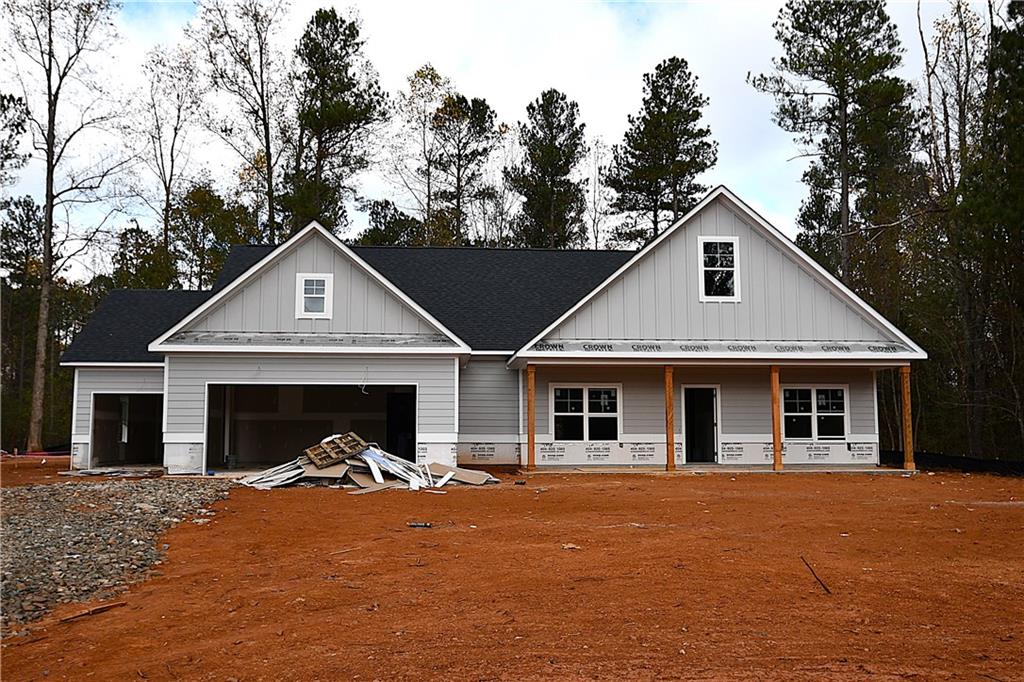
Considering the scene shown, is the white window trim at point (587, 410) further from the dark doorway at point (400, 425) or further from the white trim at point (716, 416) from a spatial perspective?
the dark doorway at point (400, 425)

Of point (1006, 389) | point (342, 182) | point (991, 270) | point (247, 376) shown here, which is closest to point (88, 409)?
point (247, 376)

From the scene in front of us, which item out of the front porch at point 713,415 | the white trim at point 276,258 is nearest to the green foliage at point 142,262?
the white trim at point 276,258

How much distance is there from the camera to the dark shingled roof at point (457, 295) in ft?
A: 68.8

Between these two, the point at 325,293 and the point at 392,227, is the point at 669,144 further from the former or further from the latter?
the point at 325,293

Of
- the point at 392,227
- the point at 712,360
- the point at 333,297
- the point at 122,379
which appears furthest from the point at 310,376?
the point at 392,227

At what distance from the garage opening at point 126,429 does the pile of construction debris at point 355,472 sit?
6.30m

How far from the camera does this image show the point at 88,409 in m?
20.1

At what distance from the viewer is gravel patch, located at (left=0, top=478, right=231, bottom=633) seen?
7688 millimetres

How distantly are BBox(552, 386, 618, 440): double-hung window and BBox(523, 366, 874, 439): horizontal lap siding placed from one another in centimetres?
22

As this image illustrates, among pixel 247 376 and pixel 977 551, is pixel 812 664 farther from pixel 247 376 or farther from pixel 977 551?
pixel 247 376

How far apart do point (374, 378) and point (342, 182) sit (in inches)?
714

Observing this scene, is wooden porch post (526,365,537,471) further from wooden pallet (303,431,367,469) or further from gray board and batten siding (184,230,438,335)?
wooden pallet (303,431,367,469)

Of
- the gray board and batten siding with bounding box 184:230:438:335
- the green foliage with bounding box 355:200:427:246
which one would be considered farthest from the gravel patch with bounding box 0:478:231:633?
the green foliage with bounding box 355:200:427:246

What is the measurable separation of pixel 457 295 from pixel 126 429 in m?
8.86
